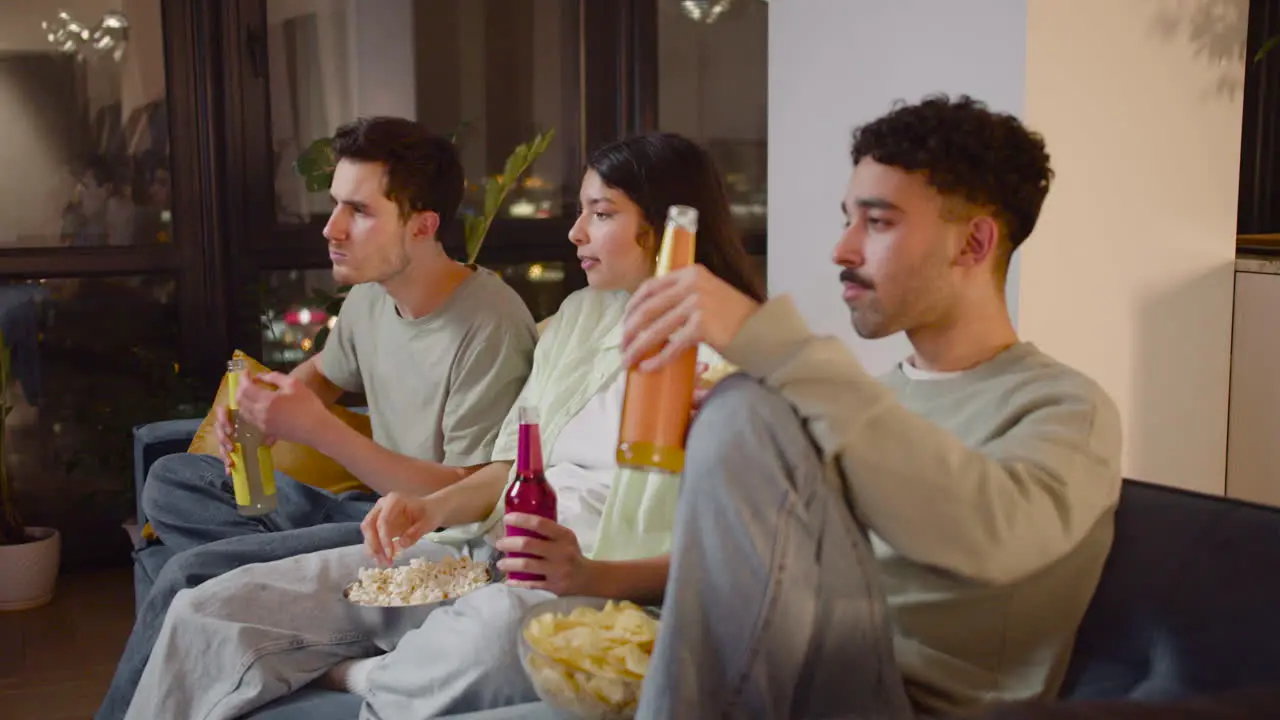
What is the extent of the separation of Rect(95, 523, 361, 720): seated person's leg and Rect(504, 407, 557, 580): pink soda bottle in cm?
78

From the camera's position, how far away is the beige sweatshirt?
121 centimetres

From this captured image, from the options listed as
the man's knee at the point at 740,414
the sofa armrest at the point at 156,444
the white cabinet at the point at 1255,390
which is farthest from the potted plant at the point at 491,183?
the man's knee at the point at 740,414

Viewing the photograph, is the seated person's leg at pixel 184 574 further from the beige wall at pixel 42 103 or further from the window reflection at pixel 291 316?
the beige wall at pixel 42 103

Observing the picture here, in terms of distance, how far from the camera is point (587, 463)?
197cm

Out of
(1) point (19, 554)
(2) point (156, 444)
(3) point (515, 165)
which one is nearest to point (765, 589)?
(2) point (156, 444)

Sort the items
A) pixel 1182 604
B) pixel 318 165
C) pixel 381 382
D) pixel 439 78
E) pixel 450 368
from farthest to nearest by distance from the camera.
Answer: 1. pixel 439 78
2. pixel 318 165
3. pixel 381 382
4. pixel 450 368
5. pixel 1182 604

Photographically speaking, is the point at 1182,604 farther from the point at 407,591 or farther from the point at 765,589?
the point at 407,591

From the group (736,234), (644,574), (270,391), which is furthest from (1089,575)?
(270,391)

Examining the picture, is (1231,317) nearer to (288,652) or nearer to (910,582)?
(910,582)

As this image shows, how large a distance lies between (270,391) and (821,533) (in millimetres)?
1192

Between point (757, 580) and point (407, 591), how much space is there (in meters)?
0.93

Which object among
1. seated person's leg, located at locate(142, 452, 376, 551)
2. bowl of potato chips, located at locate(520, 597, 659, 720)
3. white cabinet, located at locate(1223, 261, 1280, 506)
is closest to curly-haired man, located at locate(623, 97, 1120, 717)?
bowl of potato chips, located at locate(520, 597, 659, 720)

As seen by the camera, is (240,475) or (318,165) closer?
(240,475)

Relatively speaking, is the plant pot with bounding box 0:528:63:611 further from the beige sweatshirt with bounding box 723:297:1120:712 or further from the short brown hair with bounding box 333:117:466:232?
the beige sweatshirt with bounding box 723:297:1120:712
